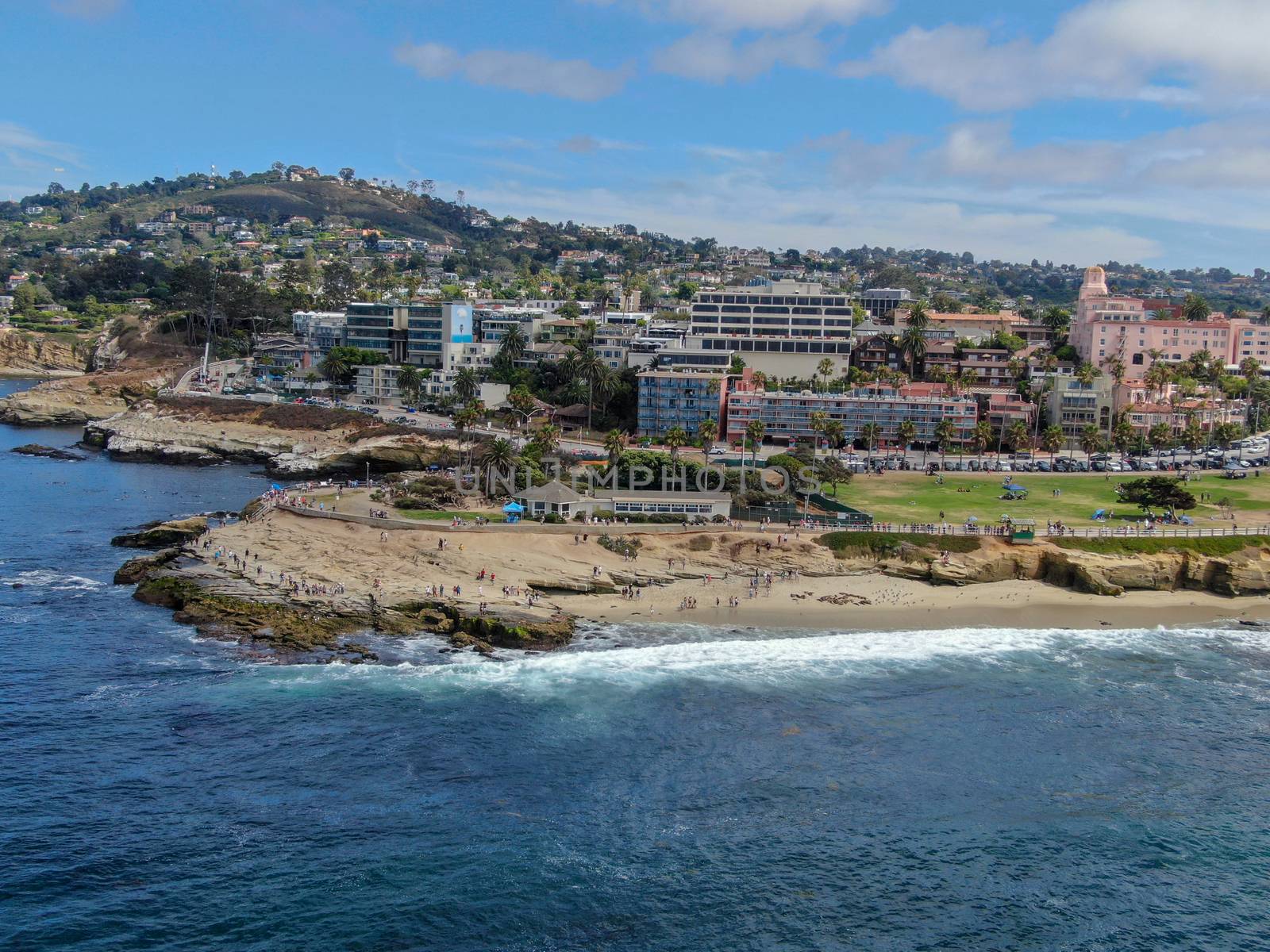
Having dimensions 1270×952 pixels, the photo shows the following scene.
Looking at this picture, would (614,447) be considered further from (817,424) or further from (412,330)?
(412,330)

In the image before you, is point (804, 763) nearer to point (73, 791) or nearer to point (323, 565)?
point (73, 791)

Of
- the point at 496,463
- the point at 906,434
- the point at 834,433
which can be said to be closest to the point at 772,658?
the point at 496,463

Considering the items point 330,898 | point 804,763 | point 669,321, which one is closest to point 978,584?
point 804,763

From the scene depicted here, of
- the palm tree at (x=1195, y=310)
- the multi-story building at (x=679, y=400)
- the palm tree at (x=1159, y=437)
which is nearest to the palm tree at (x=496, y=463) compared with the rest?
the multi-story building at (x=679, y=400)

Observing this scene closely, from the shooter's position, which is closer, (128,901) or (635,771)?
(128,901)

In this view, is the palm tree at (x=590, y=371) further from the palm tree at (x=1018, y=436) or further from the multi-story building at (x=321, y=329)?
the multi-story building at (x=321, y=329)

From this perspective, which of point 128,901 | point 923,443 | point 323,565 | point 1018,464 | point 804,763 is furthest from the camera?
point 923,443
